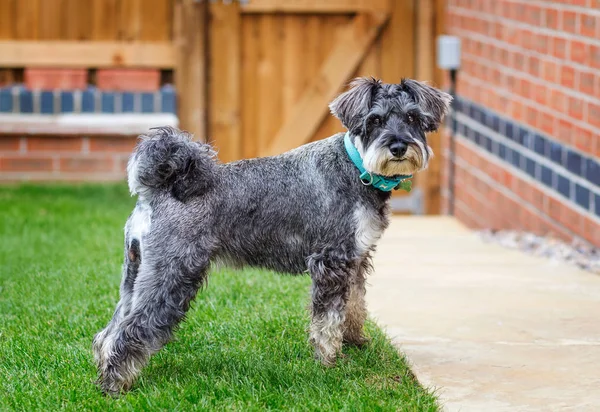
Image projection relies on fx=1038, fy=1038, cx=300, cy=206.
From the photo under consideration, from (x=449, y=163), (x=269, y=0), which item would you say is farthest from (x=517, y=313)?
(x=269, y=0)

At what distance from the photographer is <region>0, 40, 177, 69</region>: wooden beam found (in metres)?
10.4

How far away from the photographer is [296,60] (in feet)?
34.4

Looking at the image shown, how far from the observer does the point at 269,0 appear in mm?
10297

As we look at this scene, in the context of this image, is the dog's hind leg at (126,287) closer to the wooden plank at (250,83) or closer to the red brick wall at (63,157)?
the red brick wall at (63,157)

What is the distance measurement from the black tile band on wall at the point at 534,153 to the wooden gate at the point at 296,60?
3.42ft

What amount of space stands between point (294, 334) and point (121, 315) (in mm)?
1067

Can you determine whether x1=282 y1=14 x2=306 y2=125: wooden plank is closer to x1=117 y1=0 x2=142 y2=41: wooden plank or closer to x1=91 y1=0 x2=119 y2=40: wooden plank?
x1=117 y1=0 x2=142 y2=41: wooden plank

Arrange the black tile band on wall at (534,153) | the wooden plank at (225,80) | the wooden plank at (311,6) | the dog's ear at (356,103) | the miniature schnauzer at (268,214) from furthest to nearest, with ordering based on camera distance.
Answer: the wooden plank at (225,80) → the wooden plank at (311,6) → the black tile band on wall at (534,153) → the dog's ear at (356,103) → the miniature schnauzer at (268,214)

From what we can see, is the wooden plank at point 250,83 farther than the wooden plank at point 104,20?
Yes

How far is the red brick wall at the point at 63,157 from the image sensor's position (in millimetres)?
10398

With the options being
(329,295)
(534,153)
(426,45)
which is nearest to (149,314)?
(329,295)

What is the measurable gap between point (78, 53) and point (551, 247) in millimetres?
5254

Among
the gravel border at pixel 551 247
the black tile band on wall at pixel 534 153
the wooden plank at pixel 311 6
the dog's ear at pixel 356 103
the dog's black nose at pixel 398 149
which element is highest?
the wooden plank at pixel 311 6

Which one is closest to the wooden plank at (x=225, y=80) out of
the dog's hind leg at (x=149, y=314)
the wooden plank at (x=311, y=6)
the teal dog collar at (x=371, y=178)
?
the wooden plank at (x=311, y=6)
